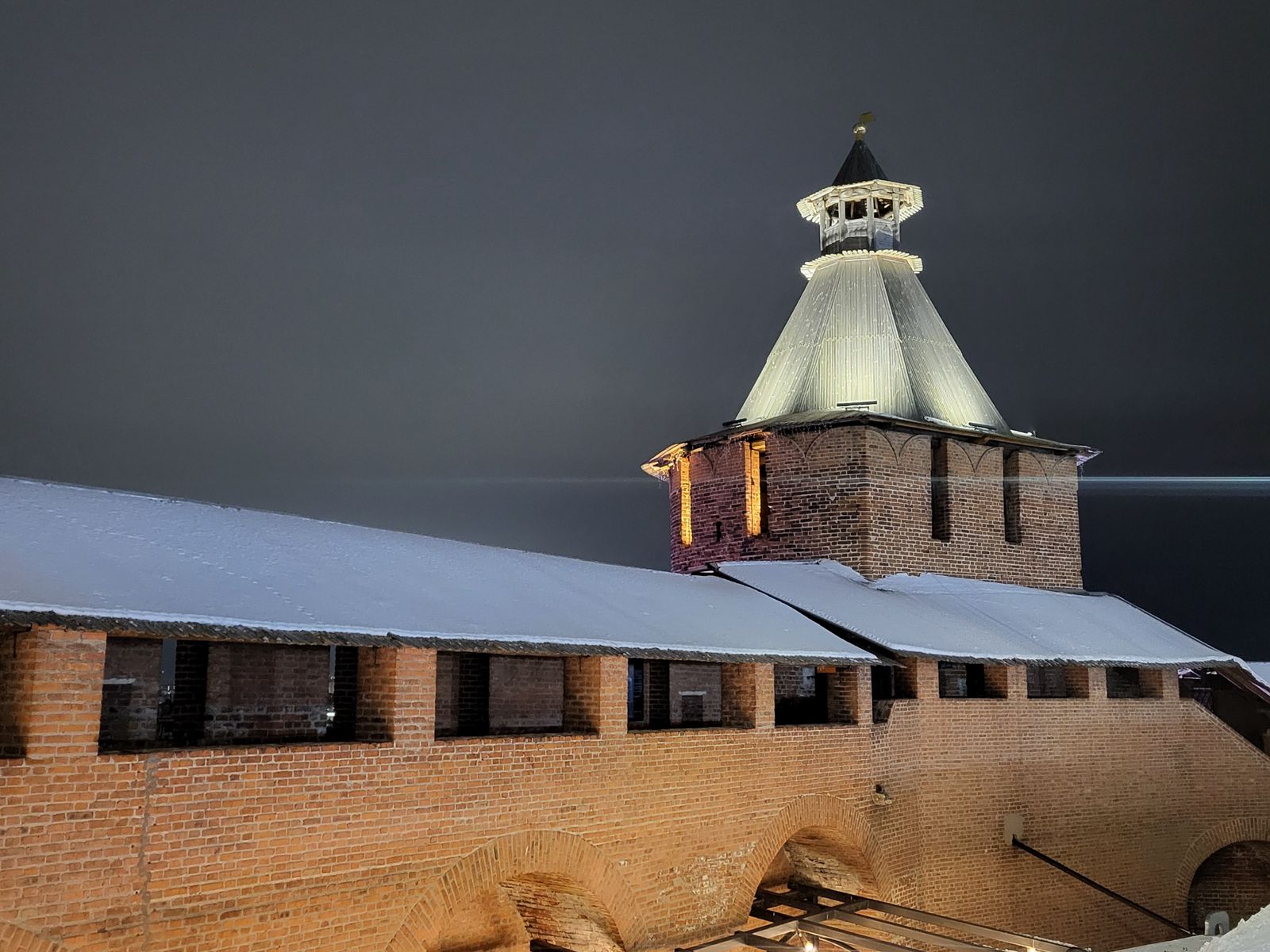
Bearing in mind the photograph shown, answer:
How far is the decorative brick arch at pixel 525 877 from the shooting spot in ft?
25.9

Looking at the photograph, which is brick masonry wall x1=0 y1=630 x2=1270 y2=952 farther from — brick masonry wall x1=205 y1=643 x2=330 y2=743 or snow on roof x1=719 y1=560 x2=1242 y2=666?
brick masonry wall x1=205 y1=643 x2=330 y2=743

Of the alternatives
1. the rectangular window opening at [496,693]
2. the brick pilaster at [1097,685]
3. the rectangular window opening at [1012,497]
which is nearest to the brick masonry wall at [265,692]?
the rectangular window opening at [496,693]

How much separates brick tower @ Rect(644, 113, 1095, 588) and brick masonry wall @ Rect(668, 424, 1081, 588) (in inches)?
1.0

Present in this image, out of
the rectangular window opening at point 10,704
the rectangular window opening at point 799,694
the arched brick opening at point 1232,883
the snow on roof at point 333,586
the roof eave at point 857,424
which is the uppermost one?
the roof eave at point 857,424

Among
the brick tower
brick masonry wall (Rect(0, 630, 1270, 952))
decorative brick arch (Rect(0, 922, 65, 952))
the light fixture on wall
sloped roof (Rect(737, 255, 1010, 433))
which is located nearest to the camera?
decorative brick arch (Rect(0, 922, 65, 952))

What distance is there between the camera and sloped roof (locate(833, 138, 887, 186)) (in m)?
20.3

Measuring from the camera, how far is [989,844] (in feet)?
44.7

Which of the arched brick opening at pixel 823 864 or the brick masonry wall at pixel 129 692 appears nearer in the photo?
the brick masonry wall at pixel 129 692

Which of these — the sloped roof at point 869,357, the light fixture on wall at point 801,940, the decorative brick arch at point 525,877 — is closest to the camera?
the decorative brick arch at point 525,877

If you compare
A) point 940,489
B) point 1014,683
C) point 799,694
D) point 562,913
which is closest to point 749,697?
point 562,913

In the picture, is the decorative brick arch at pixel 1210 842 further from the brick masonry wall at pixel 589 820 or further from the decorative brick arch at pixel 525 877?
the decorative brick arch at pixel 525 877

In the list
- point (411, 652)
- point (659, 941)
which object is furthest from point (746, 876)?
point (411, 652)

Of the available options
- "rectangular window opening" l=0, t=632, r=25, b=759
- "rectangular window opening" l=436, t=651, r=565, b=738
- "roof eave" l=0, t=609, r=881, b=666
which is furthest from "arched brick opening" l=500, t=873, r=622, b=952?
"rectangular window opening" l=0, t=632, r=25, b=759

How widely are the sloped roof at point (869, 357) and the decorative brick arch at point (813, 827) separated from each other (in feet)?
24.8
